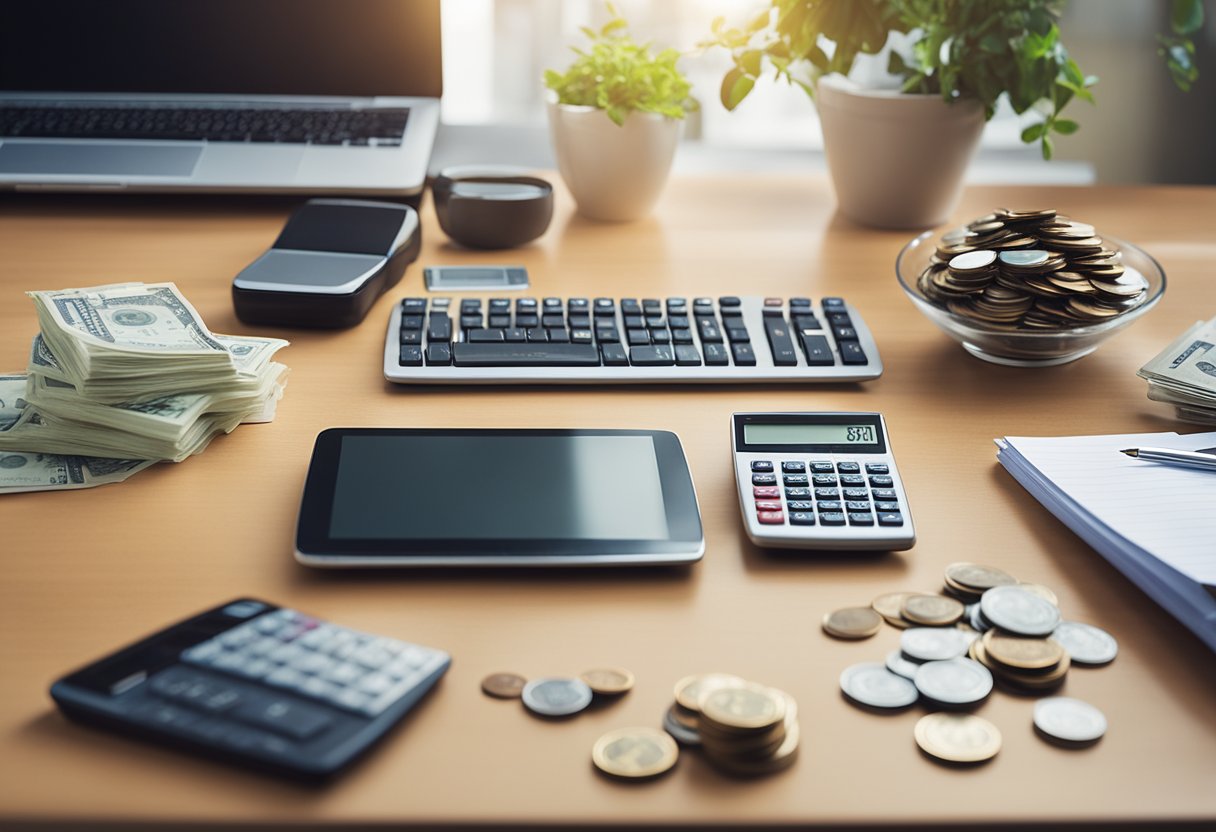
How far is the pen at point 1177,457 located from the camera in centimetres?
72

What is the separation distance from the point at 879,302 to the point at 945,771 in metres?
0.60

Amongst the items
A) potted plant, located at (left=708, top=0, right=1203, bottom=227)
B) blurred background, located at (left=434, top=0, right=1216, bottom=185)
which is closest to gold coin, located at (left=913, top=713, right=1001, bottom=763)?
potted plant, located at (left=708, top=0, right=1203, bottom=227)

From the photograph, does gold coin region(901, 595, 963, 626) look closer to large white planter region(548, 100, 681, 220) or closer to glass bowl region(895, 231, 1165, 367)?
glass bowl region(895, 231, 1165, 367)

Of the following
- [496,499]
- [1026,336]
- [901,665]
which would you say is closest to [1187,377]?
[1026,336]

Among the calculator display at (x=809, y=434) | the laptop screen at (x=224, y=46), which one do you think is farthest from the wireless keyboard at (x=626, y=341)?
the laptop screen at (x=224, y=46)

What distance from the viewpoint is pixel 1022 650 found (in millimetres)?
561

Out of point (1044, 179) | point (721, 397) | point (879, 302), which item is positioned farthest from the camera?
point (1044, 179)

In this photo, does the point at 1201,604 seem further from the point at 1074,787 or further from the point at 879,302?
the point at 879,302

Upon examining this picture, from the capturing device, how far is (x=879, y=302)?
1.02 m

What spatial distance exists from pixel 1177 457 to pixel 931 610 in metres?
0.24

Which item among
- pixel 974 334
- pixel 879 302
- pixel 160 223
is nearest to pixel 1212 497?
pixel 974 334

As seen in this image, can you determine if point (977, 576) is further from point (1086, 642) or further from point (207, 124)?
point (207, 124)

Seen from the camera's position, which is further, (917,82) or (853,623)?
(917,82)

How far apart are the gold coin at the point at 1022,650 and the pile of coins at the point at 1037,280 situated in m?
0.36
